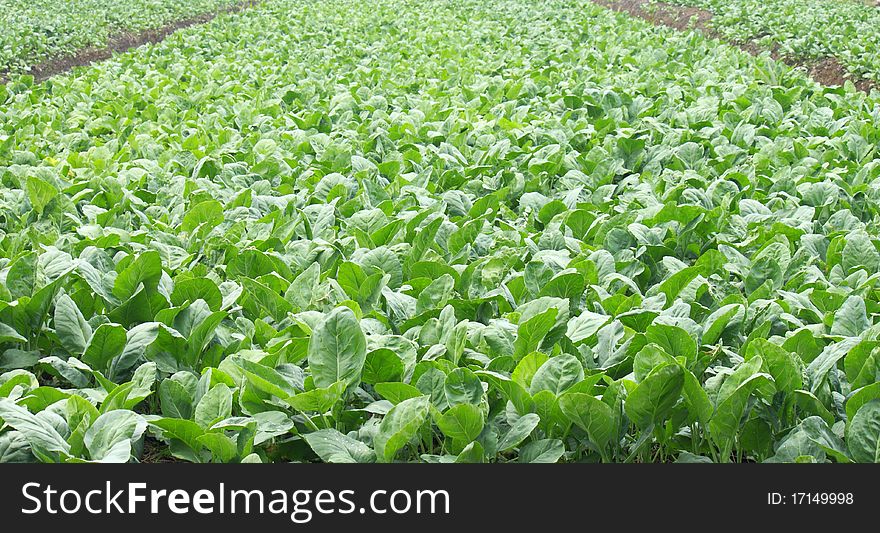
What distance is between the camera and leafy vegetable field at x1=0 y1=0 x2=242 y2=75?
15.1m

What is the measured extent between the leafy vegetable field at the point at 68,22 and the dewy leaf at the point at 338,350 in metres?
13.2

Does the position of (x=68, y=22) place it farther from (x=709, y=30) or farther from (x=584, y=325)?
(x=584, y=325)

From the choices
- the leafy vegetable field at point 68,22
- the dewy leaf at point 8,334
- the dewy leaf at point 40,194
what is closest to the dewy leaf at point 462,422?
the dewy leaf at point 8,334

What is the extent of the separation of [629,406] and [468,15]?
16.7m

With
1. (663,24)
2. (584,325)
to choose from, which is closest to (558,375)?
(584,325)

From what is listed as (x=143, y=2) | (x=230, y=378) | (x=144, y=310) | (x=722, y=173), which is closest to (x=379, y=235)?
(x=144, y=310)

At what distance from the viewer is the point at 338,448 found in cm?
246

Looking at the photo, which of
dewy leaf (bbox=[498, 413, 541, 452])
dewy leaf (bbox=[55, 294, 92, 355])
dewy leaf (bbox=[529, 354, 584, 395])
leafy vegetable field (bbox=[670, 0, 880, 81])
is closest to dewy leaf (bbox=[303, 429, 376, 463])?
dewy leaf (bbox=[498, 413, 541, 452])

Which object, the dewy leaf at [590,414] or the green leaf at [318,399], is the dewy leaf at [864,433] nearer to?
the dewy leaf at [590,414]

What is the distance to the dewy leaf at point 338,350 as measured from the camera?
2619mm

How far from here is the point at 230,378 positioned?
2.71m

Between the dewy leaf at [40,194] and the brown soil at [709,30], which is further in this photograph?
the brown soil at [709,30]
